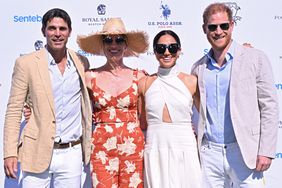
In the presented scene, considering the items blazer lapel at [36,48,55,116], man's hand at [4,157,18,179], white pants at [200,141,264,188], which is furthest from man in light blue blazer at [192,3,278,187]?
man's hand at [4,157,18,179]

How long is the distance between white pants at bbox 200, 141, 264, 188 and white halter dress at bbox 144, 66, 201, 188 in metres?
0.08

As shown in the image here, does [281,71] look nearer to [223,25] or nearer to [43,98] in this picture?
[223,25]

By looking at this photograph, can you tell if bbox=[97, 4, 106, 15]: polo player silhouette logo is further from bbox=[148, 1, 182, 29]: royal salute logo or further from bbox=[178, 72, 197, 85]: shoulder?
bbox=[178, 72, 197, 85]: shoulder

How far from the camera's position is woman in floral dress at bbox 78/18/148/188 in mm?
2969

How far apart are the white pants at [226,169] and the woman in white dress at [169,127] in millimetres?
85

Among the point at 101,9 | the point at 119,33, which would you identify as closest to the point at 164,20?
the point at 101,9

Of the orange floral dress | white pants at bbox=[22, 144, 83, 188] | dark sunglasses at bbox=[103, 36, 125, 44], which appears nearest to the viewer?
white pants at bbox=[22, 144, 83, 188]

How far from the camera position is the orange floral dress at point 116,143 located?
2.96 meters

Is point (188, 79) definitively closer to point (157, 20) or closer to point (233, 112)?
point (233, 112)

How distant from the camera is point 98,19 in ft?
12.2

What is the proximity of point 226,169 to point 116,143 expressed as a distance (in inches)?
31.9

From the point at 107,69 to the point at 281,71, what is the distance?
164cm

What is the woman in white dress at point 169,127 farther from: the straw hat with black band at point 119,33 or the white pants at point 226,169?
the straw hat with black band at point 119,33

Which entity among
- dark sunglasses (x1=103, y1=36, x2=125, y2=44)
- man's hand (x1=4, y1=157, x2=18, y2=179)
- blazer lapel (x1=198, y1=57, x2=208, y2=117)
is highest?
dark sunglasses (x1=103, y1=36, x2=125, y2=44)
